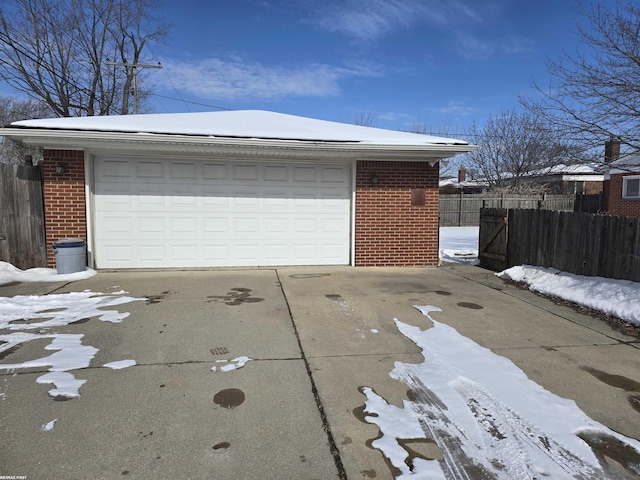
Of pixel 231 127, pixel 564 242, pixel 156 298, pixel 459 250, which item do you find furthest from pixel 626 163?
pixel 156 298

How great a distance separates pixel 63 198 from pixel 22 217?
2.81 feet

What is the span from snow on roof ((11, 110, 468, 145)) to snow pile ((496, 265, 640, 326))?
316 centimetres

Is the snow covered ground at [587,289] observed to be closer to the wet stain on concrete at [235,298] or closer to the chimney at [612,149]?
the chimney at [612,149]

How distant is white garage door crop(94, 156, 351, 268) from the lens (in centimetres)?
830

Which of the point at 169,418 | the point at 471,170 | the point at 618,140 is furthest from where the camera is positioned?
the point at 471,170

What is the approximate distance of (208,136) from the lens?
7.73 m

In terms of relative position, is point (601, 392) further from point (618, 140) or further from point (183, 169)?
point (183, 169)

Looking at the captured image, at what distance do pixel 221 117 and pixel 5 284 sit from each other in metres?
5.92

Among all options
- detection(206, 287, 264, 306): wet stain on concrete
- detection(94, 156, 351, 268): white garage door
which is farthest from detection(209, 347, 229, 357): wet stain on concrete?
detection(94, 156, 351, 268): white garage door

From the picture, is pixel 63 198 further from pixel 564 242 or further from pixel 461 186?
pixel 461 186

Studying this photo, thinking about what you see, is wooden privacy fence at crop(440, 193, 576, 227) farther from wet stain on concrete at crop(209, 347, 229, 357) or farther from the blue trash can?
wet stain on concrete at crop(209, 347, 229, 357)

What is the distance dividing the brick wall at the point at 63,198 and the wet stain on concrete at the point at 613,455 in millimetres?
8690

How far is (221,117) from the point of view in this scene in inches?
401

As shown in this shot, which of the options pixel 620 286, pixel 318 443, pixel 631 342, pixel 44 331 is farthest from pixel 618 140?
pixel 44 331
